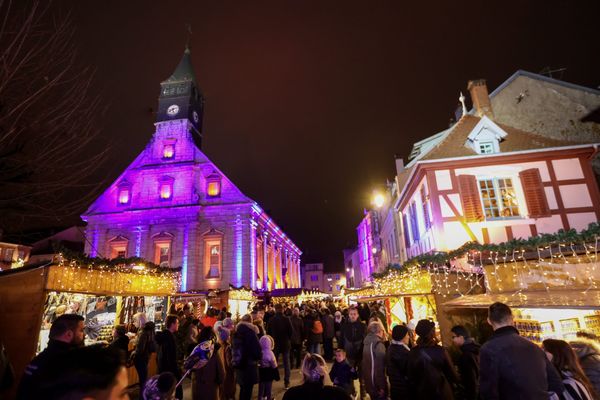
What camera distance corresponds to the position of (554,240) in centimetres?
830

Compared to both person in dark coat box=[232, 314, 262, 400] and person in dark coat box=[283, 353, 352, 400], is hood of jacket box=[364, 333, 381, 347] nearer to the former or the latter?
person in dark coat box=[232, 314, 262, 400]

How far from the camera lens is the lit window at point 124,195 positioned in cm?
3556

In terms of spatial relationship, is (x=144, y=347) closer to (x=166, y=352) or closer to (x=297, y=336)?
(x=166, y=352)

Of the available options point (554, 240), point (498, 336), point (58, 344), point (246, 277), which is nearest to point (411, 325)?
point (554, 240)

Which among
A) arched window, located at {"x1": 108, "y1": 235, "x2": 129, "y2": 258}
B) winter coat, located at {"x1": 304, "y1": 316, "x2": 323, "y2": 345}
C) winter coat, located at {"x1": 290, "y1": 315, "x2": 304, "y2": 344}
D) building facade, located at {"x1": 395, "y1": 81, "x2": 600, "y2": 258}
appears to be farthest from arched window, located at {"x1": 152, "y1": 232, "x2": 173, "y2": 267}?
building facade, located at {"x1": 395, "y1": 81, "x2": 600, "y2": 258}

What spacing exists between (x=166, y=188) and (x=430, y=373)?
34.5 meters

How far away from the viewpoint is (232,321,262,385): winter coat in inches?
275

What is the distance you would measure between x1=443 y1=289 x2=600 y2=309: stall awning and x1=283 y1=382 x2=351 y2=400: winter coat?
4.77 m

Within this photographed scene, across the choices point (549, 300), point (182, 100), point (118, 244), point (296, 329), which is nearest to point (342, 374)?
point (549, 300)

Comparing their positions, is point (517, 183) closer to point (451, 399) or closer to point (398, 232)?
point (398, 232)

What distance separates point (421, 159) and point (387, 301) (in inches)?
253

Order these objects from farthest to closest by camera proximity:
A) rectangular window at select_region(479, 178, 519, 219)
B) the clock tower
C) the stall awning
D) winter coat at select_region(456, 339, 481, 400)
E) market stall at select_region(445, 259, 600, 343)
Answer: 1. the clock tower
2. rectangular window at select_region(479, 178, 519, 219)
3. market stall at select_region(445, 259, 600, 343)
4. the stall awning
5. winter coat at select_region(456, 339, 481, 400)

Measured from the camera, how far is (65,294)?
10.3m

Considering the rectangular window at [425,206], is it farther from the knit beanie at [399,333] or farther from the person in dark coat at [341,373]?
the knit beanie at [399,333]
